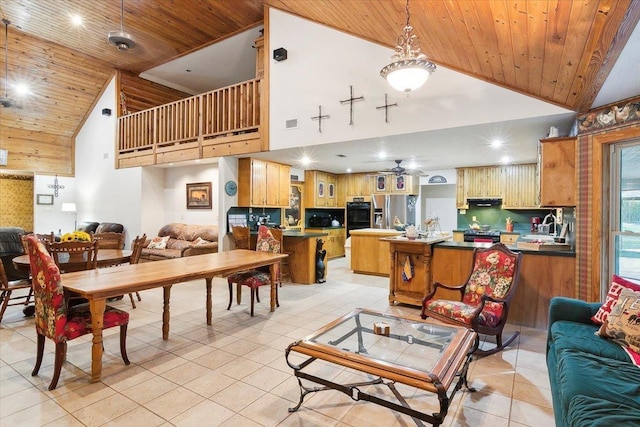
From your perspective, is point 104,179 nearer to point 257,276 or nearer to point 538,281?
point 257,276

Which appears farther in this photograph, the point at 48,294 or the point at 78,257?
the point at 78,257

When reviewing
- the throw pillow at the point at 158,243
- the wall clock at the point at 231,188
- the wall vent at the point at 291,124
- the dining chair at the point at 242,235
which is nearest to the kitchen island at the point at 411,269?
the wall vent at the point at 291,124

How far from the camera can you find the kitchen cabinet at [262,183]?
6.34 metres

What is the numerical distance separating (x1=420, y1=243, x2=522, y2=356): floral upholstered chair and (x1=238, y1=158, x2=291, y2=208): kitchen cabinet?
410 centimetres

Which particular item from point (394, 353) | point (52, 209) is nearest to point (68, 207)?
point (52, 209)

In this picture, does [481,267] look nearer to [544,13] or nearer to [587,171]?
[587,171]

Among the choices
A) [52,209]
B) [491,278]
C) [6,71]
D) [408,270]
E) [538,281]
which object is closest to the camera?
[491,278]

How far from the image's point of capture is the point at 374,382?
235cm

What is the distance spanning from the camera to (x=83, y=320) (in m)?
2.57

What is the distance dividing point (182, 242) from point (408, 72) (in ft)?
20.2

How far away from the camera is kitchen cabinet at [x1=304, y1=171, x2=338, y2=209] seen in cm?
826

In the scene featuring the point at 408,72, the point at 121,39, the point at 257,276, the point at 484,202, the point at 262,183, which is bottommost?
the point at 257,276

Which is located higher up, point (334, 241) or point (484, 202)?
point (484, 202)

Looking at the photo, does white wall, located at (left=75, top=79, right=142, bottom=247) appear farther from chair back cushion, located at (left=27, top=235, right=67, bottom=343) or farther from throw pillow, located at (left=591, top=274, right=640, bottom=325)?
throw pillow, located at (left=591, top=274, right=640, bottom=325)
